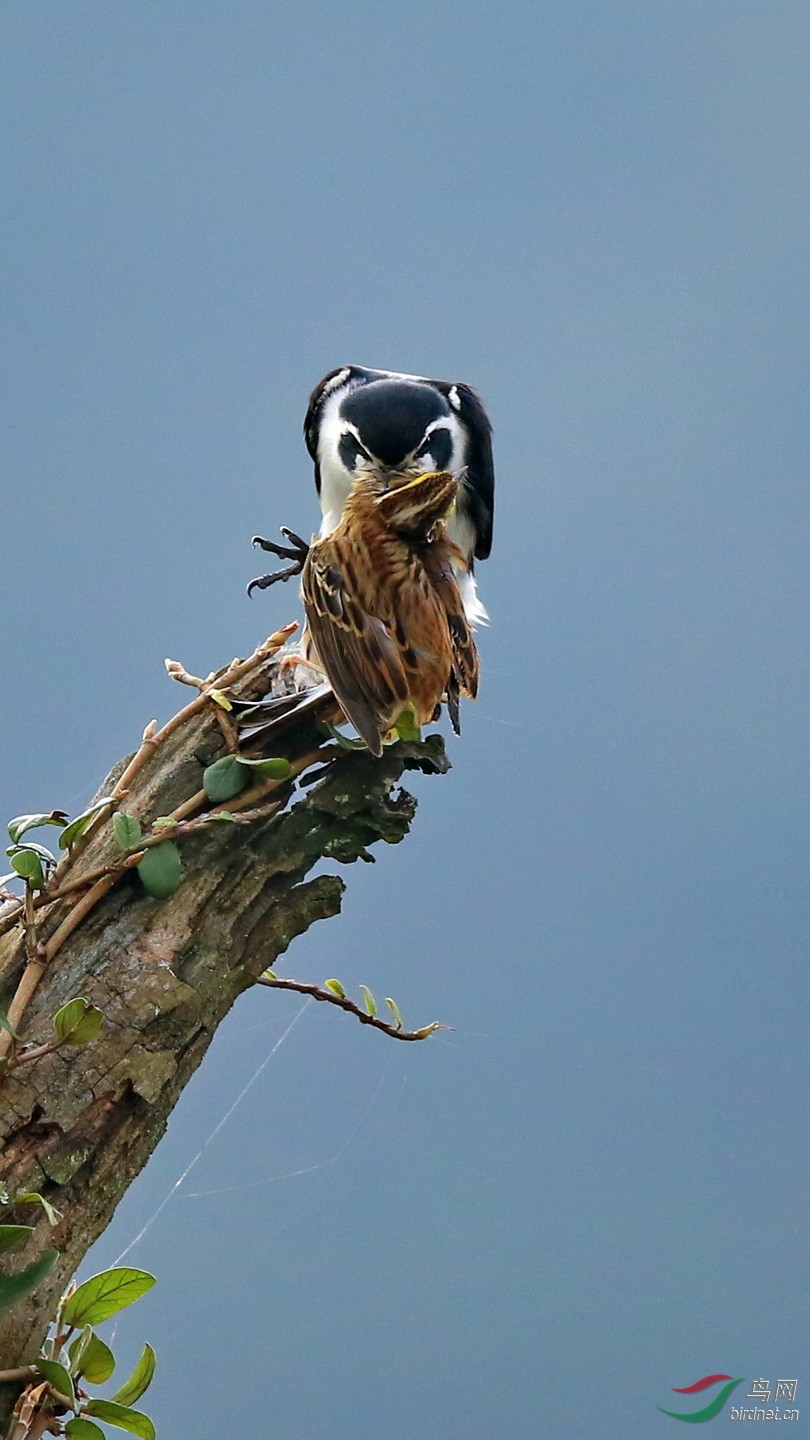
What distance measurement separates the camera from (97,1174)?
0.93 metres

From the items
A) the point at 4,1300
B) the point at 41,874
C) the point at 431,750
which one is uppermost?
the point at 431,750

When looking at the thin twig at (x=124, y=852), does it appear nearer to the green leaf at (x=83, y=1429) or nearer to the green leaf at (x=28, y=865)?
the green leaf at (x=28, y=865)

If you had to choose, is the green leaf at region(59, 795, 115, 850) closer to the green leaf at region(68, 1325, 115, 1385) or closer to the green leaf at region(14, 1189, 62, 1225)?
the green leaf at region(14, 1189, 62, 1225)

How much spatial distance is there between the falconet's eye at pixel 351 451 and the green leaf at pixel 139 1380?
1.11 metres

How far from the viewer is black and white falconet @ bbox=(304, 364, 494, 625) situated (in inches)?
66.9

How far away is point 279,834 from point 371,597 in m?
0.22

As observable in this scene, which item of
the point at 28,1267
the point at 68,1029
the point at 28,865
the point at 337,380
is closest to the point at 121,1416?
the point at 28,1267

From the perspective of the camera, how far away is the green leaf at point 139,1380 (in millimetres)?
943

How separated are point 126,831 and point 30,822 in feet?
0.38

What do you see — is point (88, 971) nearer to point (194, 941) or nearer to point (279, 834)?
point (194, 941)

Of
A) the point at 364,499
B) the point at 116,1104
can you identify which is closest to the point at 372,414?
the point at 364,499

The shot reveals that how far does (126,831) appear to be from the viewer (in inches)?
37.6

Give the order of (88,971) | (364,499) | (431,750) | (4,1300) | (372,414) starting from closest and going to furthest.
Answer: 1. (4,1300)
2. (88,971)
3. (431,750)
4. (364,499)
5. (372,414)

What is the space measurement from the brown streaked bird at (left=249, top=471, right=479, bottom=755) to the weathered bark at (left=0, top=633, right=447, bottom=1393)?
0.17ft
